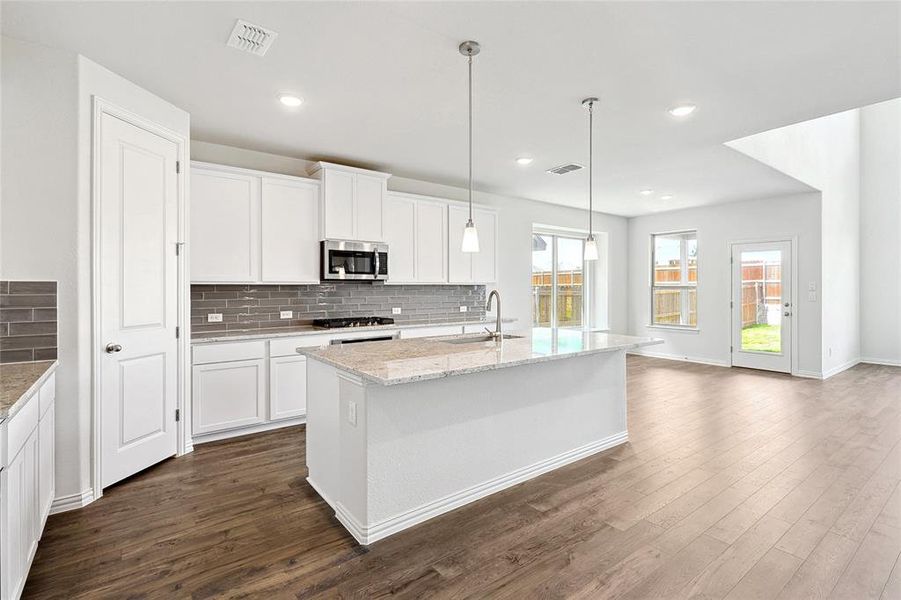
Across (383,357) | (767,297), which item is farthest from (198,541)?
(767,297)

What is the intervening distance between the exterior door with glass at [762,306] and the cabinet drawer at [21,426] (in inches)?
320

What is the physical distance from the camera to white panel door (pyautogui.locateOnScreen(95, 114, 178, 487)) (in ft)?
9.24

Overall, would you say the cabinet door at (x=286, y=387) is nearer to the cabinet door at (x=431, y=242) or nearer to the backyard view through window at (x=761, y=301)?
the cabinet door at (x=431, y=242)

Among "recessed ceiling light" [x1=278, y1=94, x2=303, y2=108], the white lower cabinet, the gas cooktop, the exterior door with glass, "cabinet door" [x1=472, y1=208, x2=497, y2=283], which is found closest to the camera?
the white lower cabinet

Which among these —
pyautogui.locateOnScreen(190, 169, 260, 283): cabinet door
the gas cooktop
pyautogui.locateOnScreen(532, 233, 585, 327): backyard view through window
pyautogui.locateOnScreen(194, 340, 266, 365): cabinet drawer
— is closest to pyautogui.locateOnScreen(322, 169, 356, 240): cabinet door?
pyautogui.locateOnScreen(190, 169, 260, 283): cabinet door

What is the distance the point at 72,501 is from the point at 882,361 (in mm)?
10289

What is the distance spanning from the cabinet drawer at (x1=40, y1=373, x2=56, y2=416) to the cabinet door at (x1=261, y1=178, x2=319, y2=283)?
6.08 feet

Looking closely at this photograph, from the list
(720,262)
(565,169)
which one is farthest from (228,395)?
(720,262)

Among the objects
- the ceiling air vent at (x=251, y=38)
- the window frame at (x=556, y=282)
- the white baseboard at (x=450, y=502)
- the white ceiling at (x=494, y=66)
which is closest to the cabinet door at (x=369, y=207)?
the white ceiling at (x=494, y=66)

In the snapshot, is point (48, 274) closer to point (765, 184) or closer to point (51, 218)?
point (51, 218)

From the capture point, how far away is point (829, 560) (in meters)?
2.11

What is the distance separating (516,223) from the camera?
22.1ft

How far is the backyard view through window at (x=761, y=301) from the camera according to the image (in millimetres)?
6695

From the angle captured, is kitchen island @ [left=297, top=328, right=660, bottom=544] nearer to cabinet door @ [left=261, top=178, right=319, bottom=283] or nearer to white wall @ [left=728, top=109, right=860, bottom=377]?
cabinet door @ [left=261, top=178, right=319, bottom=283]
